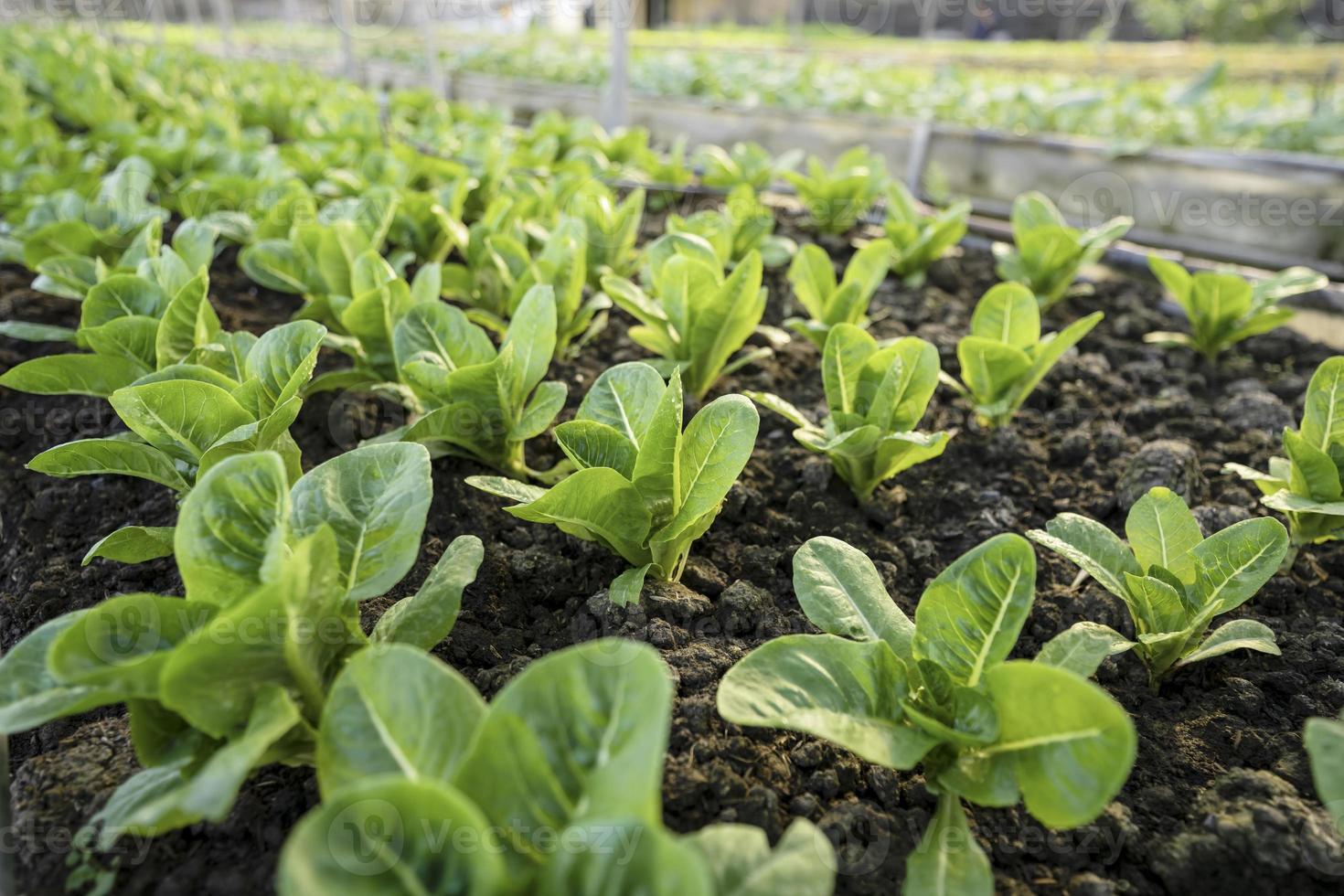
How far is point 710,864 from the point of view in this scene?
84cm

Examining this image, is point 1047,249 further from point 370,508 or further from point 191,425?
point 191,425

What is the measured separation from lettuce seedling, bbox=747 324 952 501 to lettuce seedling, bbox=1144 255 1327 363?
3.94 feet

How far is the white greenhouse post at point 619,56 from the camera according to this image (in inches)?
183

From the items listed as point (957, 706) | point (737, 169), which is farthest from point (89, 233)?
point (957, 706)

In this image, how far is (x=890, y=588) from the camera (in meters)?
1.62

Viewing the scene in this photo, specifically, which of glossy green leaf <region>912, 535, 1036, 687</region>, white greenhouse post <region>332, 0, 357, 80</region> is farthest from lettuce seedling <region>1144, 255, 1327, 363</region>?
white greenhouse post <region>332, 0, 357, 80</region>

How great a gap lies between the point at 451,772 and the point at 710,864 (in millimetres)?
270

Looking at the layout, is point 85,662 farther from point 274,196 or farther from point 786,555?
point 274,196

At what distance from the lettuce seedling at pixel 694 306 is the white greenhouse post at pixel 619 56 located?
304 cm

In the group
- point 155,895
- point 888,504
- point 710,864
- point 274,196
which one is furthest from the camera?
point 274,196

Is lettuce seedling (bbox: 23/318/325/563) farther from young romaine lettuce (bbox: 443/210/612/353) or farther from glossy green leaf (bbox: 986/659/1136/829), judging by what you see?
glossy green leaf (bbox: 986/659/1136/829)

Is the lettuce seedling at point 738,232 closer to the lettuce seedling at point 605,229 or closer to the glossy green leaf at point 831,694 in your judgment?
the lettuce seedling at point 605,229

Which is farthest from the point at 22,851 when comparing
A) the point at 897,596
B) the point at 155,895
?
the point at 897,596

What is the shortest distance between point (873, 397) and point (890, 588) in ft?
1.20
